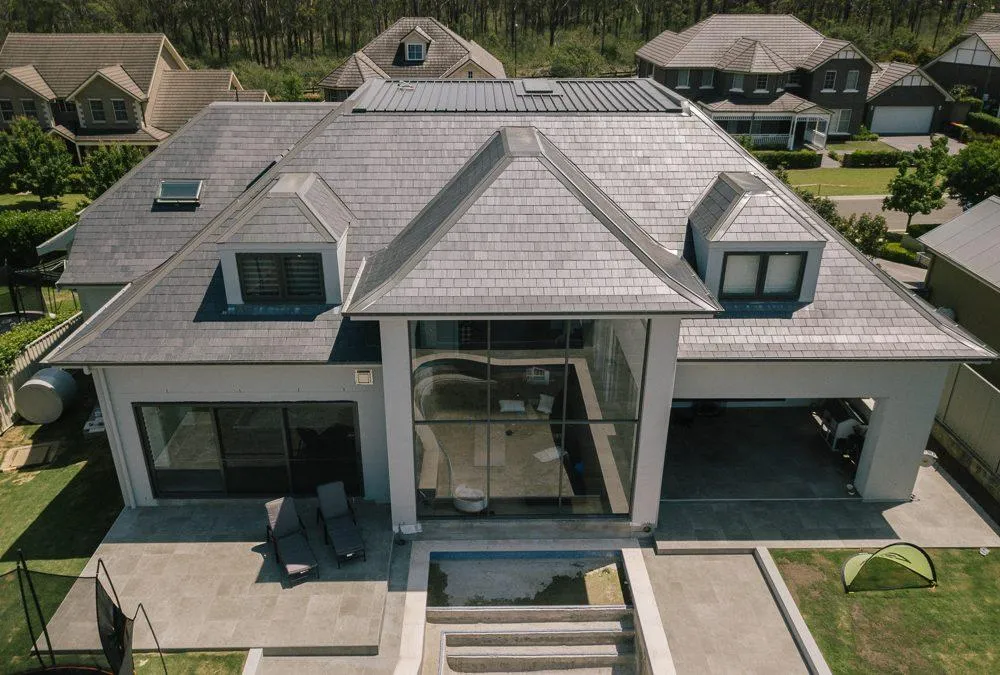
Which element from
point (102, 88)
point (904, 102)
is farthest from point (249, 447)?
point (904, 102)

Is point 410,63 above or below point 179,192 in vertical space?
above

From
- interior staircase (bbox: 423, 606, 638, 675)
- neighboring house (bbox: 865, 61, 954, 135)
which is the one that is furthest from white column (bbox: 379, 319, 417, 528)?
neighboring house (bbox: 865, 61, 954, 135)

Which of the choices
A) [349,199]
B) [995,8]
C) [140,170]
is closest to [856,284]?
[349,199]

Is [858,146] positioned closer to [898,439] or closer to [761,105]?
[761,105]

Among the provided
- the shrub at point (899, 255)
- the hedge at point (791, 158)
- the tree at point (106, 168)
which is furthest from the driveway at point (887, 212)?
the tree at point (106, 168)

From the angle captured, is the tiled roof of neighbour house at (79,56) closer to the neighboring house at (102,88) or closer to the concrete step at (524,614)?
the neighboring house at (102,88)

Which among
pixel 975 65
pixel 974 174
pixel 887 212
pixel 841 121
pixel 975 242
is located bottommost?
pixel 887 212

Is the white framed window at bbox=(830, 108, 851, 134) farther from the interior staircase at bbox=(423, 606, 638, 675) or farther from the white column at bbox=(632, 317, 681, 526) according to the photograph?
the interior staircase at bbox=(423, 606, 638, 675)

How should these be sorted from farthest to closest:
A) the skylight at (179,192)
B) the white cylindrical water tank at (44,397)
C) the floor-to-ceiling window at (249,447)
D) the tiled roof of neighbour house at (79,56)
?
1. the tiled roof of neighbour house at (79,56)
2. the white cylindrical water tank at (44,397)
3. the skylight at (179,192)
4. the floor-to-ceiling window at (249,447)
